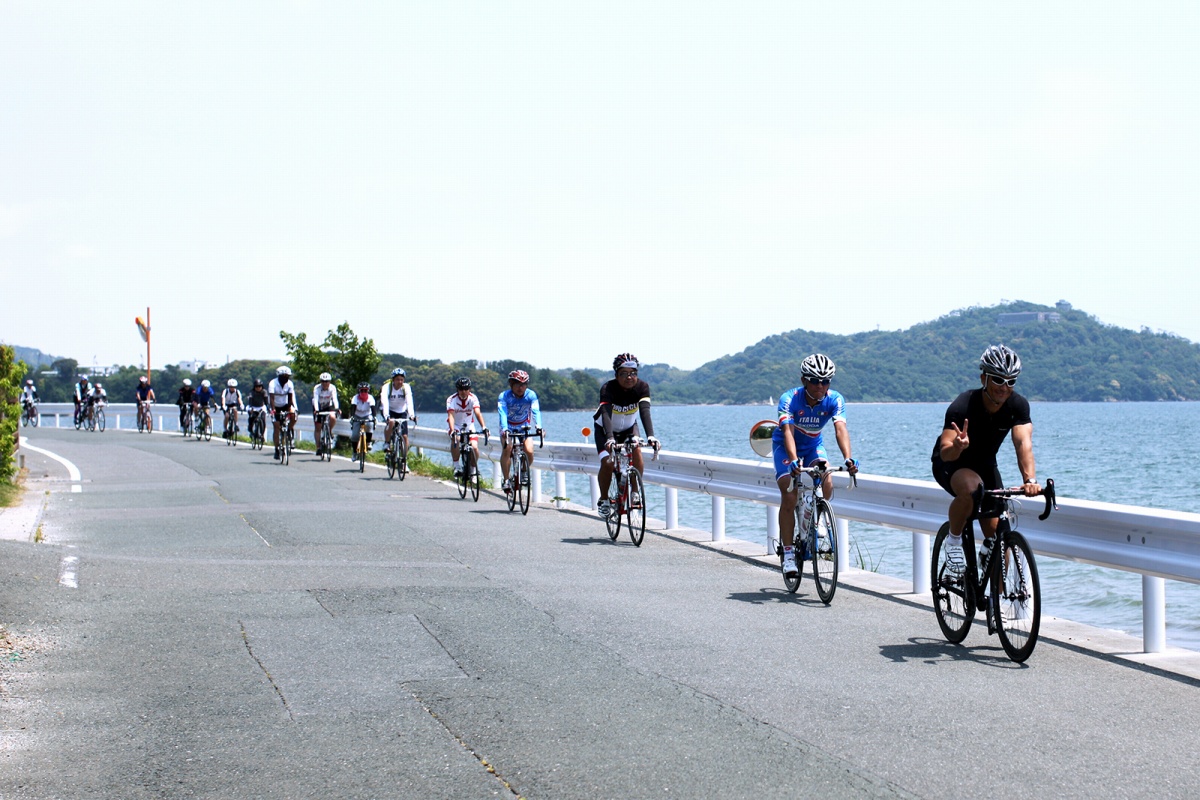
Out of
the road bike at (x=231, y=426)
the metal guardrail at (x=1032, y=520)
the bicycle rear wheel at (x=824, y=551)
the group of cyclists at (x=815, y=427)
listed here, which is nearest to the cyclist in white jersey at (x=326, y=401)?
the group of cyclists at (x=815, y=427)

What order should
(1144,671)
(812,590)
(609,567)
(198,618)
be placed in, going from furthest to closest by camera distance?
(609,567) < (812,590) < (198,618) < (1144,671)

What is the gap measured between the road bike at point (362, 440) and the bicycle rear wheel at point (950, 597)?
1840cm

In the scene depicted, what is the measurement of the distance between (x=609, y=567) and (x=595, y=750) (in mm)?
6392

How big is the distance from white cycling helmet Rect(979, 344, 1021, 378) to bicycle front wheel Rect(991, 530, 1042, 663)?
0.97 meters

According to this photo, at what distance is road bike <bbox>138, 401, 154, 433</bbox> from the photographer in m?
43.8

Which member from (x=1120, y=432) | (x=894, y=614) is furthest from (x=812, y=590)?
(x=1120, y=432)

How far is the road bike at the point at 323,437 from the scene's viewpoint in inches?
1105

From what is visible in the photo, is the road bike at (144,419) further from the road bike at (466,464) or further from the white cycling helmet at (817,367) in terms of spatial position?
the white cycling helmet at (817,367)

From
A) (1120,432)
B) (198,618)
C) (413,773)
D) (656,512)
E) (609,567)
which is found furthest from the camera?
(1120,432)

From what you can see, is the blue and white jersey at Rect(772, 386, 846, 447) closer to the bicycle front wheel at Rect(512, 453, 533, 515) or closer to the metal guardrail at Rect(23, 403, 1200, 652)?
the metal guardrail at Rect(23, 403, 1200, 652)

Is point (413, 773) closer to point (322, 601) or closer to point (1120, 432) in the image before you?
point (322, 601)

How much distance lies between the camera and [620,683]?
6969 millimetres

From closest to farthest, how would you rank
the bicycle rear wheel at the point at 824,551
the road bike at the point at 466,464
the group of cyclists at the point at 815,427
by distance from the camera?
1. the group of cyclists at the point at 815,427
2. the bicycle rear wheel at the point at 824,551
3. the road bike at the point at 466,464

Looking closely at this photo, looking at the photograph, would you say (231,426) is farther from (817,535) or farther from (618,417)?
(817,535)
